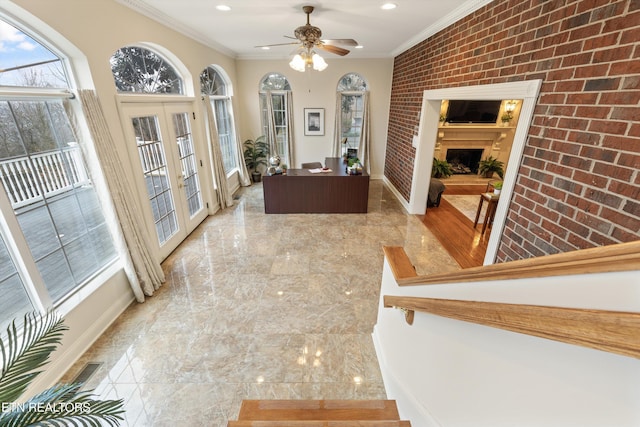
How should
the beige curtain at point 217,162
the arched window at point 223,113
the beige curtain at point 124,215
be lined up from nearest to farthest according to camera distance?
the beige curtain at point 124,215
the beige curtain at point 217,162
the arched window at point 223,113

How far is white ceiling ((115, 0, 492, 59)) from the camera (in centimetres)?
291

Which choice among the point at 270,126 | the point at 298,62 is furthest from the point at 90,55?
the point at 270,126

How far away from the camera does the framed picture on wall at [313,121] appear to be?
22.6ft

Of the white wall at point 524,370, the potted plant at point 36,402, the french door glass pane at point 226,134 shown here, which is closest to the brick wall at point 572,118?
the white wall at point 524,370

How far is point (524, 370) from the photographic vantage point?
697mm

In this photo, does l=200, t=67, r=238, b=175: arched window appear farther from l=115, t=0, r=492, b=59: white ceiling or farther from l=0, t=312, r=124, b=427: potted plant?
l=0, t=312, r=124, b=427: potted plant

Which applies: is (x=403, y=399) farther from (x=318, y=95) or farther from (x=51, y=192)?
(x=318, y=95)

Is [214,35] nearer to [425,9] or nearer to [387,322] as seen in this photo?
[425,9]

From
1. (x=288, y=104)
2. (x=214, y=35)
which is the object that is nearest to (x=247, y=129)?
(x=288, y=104)

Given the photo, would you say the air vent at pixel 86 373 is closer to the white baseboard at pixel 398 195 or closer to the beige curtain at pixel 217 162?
the beige curtain at pixel 217 162

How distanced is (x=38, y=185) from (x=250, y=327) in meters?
1.97

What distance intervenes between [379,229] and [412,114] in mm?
2279

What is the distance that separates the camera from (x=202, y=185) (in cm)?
477

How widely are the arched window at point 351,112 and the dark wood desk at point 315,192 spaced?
2.07 meters
